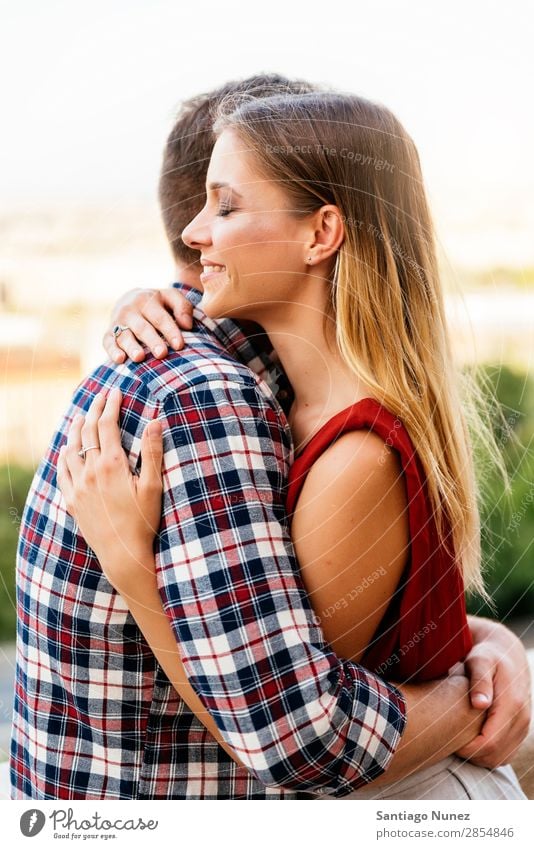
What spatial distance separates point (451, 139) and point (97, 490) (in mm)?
558

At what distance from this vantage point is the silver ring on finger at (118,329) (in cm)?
72

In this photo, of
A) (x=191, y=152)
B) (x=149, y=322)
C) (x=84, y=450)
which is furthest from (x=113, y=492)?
(x=191, y=152)

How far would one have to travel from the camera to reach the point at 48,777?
0.71 m

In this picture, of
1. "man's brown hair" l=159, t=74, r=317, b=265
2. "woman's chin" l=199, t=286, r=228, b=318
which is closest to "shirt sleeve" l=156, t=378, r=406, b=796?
"woman's chin" l=199, t=286, r=228, b=318

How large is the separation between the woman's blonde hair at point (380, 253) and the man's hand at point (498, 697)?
0.35 feet

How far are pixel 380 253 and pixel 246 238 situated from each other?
4.7 inches

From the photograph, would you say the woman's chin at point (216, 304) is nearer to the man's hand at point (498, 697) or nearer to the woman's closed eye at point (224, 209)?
the woman's closed eye at point (224, 209)

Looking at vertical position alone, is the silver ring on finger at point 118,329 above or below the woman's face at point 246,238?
below

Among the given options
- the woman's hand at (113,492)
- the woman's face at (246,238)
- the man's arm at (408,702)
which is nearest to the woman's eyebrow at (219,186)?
the woman's face at (246,238)

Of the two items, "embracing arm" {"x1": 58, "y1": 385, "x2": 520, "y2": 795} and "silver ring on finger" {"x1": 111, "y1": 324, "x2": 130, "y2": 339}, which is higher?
"silver ring on finger" {"x1": 111, "y1": 324, "x2": 130, "y2": 339}

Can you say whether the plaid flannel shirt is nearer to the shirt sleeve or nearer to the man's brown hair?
the shirt sleeve

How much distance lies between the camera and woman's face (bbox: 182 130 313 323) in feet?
2.33
